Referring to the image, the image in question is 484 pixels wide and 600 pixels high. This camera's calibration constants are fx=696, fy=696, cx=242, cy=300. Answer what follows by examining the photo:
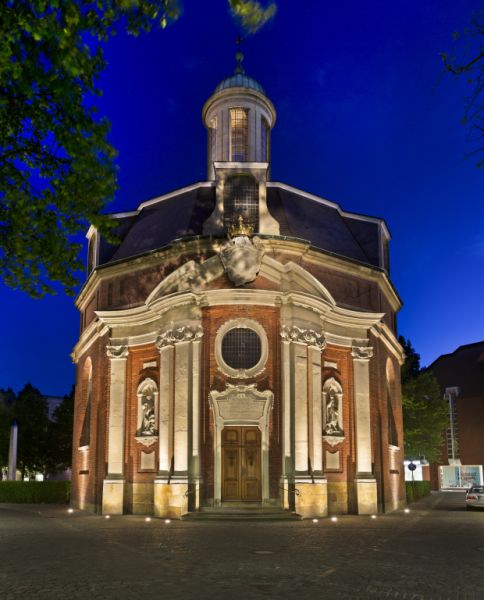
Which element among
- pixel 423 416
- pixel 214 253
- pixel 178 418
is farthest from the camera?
Result: pixel 423 416

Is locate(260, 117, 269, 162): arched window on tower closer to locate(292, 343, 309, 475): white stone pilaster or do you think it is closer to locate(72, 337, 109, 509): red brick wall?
locate(72, 337, 109, 509): red brick wall

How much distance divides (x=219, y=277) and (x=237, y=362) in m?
3.18

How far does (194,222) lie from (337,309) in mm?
6717

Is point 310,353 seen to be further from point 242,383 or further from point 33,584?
point 33,584

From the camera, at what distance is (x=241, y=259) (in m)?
24.9

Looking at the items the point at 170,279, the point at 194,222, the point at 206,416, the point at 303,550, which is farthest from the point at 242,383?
the point at 303,550

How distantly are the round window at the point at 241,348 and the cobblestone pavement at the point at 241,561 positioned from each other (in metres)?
6.41

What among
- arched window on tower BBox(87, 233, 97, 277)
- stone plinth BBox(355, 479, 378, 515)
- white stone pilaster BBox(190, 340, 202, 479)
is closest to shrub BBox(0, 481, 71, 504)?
arched window on tower BBox(87, 233, 97, 277)

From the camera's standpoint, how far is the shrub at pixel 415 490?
127 feet

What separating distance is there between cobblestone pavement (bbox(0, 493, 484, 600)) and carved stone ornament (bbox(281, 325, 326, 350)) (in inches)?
269

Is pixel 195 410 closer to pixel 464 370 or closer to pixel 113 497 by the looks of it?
pixel 113 497

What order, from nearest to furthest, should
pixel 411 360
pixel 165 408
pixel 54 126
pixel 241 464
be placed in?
pixel 54 126
pixel 241 464
pixel 165 408
pixel 411 360

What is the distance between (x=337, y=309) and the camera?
27156 mm

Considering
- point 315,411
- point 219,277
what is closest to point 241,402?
point 315,411
